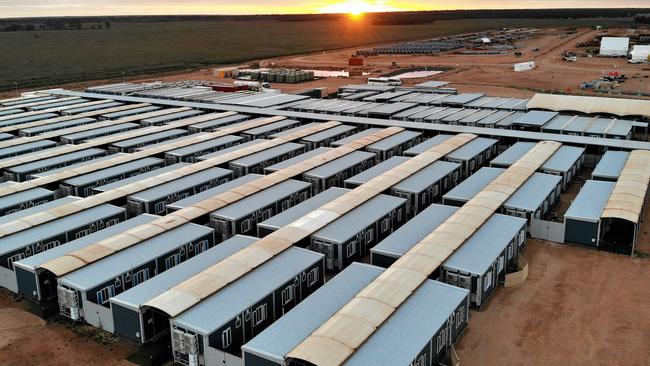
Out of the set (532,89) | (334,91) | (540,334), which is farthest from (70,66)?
(540,334)

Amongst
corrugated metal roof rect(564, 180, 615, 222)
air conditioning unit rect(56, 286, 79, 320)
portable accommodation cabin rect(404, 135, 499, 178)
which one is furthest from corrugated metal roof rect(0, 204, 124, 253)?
corrugated metal roof rect(564, 180, 615, 222)

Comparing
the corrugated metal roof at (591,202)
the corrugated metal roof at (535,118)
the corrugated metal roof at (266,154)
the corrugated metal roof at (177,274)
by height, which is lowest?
the corrugated metal roof at (177,274)

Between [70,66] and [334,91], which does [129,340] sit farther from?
[70,66]

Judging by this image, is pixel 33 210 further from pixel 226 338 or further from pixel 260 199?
pixel 226 338

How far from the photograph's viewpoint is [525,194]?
3547 cm

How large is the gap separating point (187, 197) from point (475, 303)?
20.1 meters

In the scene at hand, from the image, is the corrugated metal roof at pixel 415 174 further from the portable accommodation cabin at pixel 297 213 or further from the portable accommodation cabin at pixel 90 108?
the portable accommodation cabin at pixel 90 108

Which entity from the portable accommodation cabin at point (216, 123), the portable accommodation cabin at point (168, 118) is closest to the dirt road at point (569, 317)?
the portable accommodation cabin at point (216, 123)

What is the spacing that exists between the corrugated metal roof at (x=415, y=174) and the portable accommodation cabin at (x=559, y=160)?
3981 mm

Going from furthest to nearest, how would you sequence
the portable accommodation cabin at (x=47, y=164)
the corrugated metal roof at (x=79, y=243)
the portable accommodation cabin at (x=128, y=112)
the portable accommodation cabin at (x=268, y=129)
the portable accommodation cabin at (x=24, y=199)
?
the portable accommodation cabin at (x=128, y=112)
the portable accommodation cabin at (x=268, y=129)
the portable accommodation cabin at (x=47, y=164)
the portable accommodation cabin at (x=24, y=199)
the corrugated metal roof at (x=79, y=243)

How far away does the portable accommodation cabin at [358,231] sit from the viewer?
95.7 feet

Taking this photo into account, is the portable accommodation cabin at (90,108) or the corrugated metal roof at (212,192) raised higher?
the portable accommodation cabin at (90,108)

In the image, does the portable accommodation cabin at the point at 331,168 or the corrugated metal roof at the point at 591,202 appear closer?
the corrugated metal roof at the point at 591,202

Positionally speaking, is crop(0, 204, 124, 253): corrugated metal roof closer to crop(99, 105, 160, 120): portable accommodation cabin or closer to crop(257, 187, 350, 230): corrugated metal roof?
crop(257, 187, 350, 230): corrugated metal roof
